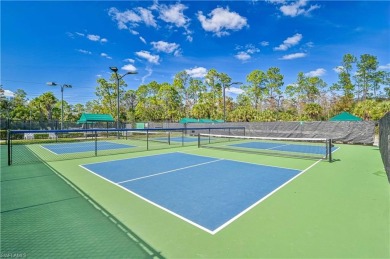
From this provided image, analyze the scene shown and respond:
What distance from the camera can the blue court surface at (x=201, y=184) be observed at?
4.35m

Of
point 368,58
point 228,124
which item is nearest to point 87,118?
point 228,124

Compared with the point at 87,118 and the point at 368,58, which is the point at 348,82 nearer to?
the point at 368,58

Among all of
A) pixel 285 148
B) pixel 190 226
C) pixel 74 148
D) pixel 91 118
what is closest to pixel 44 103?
pixel 91 118

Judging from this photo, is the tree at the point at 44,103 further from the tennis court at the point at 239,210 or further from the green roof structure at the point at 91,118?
the tennis court at the point at 239,210

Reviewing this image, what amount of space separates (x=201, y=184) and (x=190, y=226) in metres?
2.48

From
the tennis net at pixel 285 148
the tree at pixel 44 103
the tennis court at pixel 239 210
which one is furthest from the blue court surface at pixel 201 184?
the tree at pixel 44 103

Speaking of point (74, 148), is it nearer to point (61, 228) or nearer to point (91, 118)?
point (91, 118)

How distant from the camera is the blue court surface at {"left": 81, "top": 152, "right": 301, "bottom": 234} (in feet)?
14.3

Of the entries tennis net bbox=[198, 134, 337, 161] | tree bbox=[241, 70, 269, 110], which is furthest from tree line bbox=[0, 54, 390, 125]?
tennis net bbox=[198, 134, 337, 161]

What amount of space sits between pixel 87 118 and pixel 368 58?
53.0 metres

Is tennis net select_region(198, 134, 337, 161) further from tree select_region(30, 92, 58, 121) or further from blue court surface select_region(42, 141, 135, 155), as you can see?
tree select_region(30, 92, 58, 121)

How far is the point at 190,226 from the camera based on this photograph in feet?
12.3

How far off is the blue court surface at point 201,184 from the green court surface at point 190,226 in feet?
0.89

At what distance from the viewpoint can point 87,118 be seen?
26.0m
